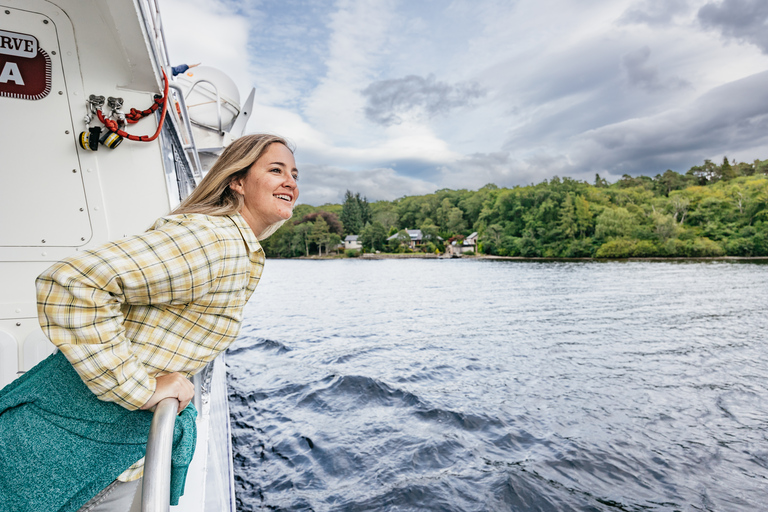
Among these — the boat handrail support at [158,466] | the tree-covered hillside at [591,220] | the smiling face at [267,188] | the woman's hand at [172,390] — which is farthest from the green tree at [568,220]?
the boat handrail support at [158,466]

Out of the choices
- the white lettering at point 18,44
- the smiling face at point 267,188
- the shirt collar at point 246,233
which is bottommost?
the shirt collar at point 246,233

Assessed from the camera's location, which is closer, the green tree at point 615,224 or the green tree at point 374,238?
the green tree at point 615,224

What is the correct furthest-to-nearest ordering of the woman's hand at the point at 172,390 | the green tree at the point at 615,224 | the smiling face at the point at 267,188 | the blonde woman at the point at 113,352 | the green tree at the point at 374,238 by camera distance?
1. the green tree at the point at 374,238
2. the green tree at the point at 615,224
3. the smiling face at the point at 267,188
4. the woman's hand at the point at 172,390
5. the blonde woman at the point at 113,352

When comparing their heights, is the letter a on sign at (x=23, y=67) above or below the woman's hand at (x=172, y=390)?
above

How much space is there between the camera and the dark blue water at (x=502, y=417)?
4812mm

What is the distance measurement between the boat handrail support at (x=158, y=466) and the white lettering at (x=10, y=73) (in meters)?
2.74

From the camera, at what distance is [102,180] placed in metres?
2.92

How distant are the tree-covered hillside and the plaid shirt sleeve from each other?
76.6 meters

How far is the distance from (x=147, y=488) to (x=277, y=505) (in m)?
4.21

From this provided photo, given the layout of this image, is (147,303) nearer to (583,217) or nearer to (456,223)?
(583,217)

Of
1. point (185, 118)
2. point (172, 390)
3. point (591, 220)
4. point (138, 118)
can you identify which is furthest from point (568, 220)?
point (172, 390)

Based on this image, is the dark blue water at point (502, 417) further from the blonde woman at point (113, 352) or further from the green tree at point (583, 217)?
the green tree at point (583, 217)

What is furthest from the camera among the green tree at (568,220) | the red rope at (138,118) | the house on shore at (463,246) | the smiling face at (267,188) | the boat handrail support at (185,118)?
the house on shore at (463,246)

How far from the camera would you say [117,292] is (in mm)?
1104
